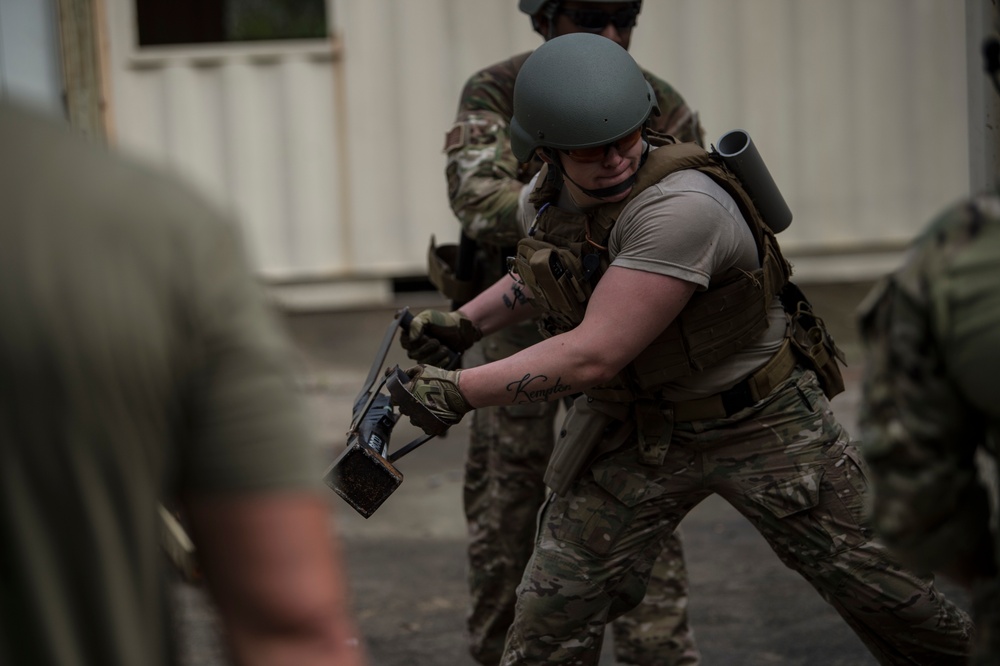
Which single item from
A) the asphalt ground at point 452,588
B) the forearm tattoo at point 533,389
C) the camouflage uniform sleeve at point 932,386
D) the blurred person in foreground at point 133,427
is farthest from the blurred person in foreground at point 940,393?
the asphalt ground at point 452,588

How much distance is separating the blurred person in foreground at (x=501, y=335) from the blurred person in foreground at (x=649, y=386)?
76cm


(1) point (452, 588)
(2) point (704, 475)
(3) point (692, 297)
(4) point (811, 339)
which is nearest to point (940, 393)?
(3) point (692, 297)

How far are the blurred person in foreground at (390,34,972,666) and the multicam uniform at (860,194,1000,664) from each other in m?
1.00

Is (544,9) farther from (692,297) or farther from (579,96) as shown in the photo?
(692,297)

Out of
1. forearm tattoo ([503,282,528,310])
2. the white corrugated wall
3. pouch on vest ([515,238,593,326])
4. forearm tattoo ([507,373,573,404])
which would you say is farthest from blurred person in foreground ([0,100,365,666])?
the white corrugated wall

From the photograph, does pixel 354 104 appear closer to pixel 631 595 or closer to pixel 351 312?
pixel 351 312

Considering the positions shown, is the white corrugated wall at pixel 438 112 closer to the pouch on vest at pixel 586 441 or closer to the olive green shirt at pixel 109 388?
the pouch on vest at pixel 586 441

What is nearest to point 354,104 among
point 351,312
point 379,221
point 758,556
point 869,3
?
point 379,221

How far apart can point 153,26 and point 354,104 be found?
1.46 metres

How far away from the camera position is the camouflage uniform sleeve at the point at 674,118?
3.79 metres

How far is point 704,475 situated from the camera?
9.49ft

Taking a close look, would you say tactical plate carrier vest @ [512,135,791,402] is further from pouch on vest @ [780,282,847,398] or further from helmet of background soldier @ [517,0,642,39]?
helmet of background soldier @ [517,0,642,39]

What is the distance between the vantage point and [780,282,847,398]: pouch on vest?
9.80 ft

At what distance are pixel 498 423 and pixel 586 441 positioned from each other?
3.06 feet
